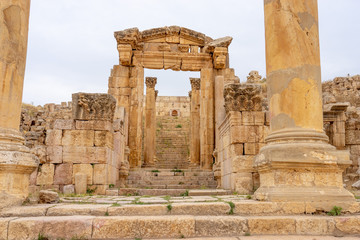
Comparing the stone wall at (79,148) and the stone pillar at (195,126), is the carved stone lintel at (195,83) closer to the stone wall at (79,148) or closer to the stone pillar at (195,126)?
the stone pillar at (195,126)

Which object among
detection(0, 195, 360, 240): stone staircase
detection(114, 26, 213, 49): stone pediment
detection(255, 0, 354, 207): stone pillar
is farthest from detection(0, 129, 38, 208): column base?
detection(114, 26, 213, 49): stone pediment

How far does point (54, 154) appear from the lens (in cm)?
873

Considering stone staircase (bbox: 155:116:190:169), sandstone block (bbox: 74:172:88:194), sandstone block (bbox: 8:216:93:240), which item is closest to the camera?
sandstone block (bbox: 8:216:93:240)

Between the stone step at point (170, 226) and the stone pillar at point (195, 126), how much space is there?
12.0m

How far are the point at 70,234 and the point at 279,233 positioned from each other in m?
2.58

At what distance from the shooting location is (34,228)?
375 cm

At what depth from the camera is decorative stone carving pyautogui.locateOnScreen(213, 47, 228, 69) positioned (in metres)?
14.6

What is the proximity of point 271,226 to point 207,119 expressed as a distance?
11.0 metres

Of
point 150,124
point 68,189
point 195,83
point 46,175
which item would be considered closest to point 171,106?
point 195,83

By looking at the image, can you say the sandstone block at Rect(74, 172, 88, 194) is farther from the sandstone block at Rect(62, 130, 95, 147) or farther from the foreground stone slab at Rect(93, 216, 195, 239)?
the foreground stone slab at Rect(93, 216, 195, 239)

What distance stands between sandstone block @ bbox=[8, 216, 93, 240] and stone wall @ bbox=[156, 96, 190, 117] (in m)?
31.6

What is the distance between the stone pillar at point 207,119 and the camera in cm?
1445

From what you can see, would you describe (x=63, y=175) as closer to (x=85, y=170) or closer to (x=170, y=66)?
(x=85, y=170)

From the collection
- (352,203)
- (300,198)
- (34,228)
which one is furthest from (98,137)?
(352,203)
